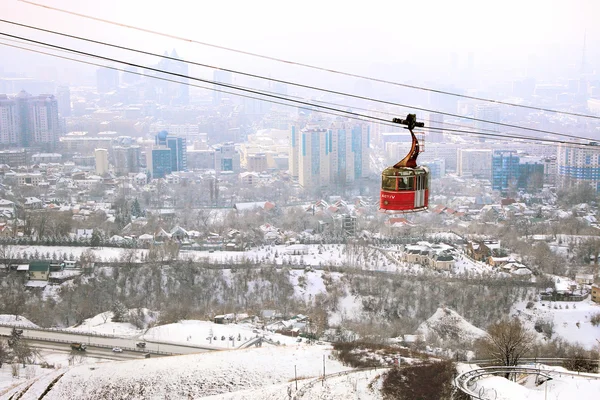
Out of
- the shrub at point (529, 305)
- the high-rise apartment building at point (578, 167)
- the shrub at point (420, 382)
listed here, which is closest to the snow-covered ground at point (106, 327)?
the shrub at point (420, 382)

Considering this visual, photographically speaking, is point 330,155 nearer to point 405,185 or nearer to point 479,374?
point 479,374

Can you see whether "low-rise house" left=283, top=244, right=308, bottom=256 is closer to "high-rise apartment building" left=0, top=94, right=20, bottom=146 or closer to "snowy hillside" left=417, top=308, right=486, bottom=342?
"snowy hillside" left=417, top=308, right=486, bottom=342

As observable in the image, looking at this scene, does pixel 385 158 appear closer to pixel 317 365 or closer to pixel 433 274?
pixel 433 274

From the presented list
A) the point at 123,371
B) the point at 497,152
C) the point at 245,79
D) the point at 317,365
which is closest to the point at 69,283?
the point at 123,371

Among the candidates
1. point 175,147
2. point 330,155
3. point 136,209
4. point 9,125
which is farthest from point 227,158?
point 9,125

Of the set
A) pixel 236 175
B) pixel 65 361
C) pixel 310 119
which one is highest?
pixel 310 119

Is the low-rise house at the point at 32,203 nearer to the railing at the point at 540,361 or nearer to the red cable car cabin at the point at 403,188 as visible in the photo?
the railing at the point at 540,361
